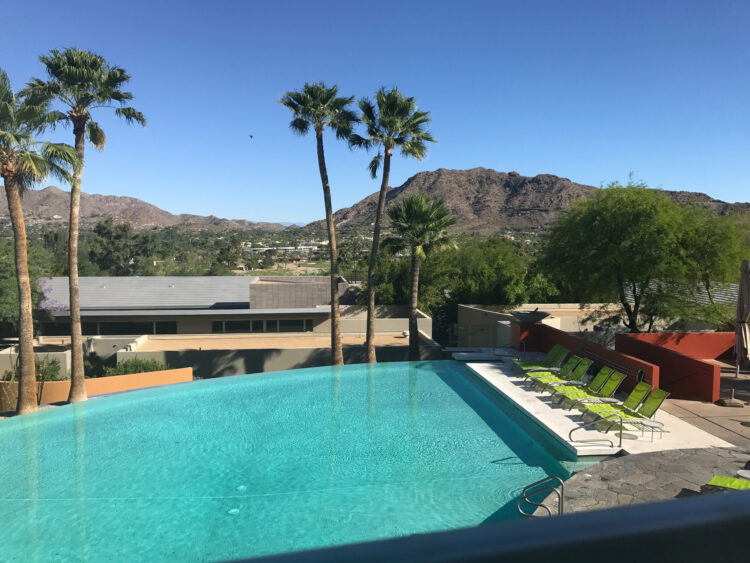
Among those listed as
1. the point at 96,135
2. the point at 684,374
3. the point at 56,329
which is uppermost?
the point at 96,135

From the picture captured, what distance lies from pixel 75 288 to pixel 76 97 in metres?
6.47

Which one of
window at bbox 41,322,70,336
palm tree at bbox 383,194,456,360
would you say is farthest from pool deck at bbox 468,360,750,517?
window at bbox 41,322,70,336

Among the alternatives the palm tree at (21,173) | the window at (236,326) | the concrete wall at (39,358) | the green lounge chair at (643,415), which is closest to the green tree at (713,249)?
the green lounge chair at (643,415)

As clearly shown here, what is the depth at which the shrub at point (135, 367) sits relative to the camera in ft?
72.9

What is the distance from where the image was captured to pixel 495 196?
6019 inches

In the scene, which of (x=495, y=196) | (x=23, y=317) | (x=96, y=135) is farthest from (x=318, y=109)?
(x=495, y=196)

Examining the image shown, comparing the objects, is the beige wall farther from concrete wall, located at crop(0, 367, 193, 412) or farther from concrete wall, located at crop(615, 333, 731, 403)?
concrete wall, located at crop(615, 333, 731, 403)

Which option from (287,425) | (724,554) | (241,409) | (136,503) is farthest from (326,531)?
(724,554)

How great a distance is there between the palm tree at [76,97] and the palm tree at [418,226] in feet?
38.2

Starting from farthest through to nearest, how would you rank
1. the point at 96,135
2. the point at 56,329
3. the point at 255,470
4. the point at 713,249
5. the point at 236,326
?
the point at 56,329, the point at 236,326, the point at 96,135, the point at 713,249, the point at 255,470

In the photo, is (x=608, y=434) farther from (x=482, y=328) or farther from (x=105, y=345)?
(x=105, y=345)

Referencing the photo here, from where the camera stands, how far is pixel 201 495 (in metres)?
9.93

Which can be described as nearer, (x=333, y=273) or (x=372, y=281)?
(x=333, y=273)

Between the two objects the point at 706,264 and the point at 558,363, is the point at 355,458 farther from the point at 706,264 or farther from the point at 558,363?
the point at 706,264
